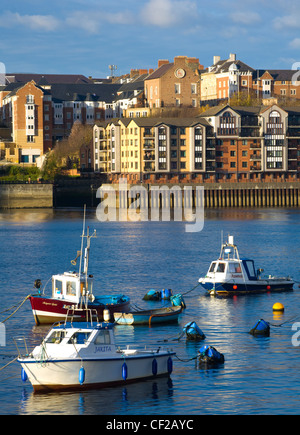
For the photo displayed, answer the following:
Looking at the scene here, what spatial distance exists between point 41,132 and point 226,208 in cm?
5634

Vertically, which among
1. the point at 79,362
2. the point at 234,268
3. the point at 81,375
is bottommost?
the point at 81,375

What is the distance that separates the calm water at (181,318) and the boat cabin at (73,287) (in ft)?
6.95

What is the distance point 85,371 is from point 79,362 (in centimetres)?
58

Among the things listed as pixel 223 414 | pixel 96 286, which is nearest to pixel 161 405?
pixel 223 414

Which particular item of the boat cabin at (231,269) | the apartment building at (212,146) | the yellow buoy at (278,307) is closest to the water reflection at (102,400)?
the yellow buoy at (278,307)

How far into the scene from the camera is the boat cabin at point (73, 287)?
47312mm

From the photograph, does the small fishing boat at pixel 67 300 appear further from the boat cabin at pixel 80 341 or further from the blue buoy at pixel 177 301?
the boat cabin at pixel 80 341

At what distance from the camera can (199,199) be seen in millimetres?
166750

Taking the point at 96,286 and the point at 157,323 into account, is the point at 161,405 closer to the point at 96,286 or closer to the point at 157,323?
the point at 157,323

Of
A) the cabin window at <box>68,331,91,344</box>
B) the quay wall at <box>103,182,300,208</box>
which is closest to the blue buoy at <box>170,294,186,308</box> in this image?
the cabin window at <box>68,331,91,344</box>

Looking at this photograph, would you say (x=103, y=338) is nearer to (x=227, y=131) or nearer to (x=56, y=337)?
(x=56, y=337)

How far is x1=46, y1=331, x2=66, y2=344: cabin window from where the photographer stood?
35.4 metres

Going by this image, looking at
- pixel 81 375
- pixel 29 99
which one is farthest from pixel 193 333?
pixel 29 99

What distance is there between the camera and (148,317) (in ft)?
160
